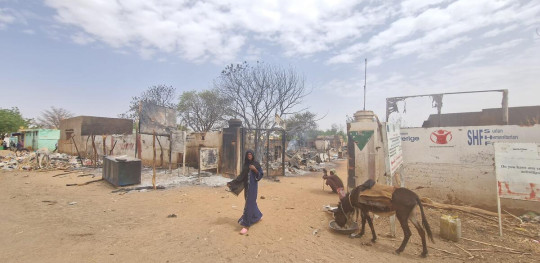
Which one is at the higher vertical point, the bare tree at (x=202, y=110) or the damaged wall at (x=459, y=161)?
the bare tree at (x=202, y=110)

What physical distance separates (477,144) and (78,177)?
1462cm

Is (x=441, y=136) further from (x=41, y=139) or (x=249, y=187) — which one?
(x=41, y=139)

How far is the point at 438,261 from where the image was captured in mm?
3799

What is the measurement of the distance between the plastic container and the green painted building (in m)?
33.5

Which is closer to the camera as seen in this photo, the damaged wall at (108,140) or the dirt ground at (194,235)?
the dirt ground at (194,235)

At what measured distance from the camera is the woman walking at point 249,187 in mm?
5025

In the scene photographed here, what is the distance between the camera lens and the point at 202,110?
2767 centimetres

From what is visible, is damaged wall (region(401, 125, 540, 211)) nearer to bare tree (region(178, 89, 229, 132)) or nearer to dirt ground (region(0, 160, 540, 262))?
dirt ground (region(0, 160, 540, 262))

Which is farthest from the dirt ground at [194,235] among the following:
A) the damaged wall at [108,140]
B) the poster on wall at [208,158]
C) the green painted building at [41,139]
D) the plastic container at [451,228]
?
the green painted building at [41,139]

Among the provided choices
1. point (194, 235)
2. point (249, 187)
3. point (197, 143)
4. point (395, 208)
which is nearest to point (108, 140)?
point (197, 143)

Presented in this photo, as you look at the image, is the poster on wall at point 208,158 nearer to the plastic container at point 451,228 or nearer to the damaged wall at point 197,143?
the damaged wall at point 197,143

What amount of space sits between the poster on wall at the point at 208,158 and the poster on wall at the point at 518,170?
964 centimetres

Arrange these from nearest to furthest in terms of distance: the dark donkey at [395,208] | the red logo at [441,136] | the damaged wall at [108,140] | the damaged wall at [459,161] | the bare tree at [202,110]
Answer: the dark donkey at [395,208] < the damaged wall at [459,161] < the red logo at [441,136] < the damaged wall at [108,140] < the bare tree at [202,110]

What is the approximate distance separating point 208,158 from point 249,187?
6.77m
